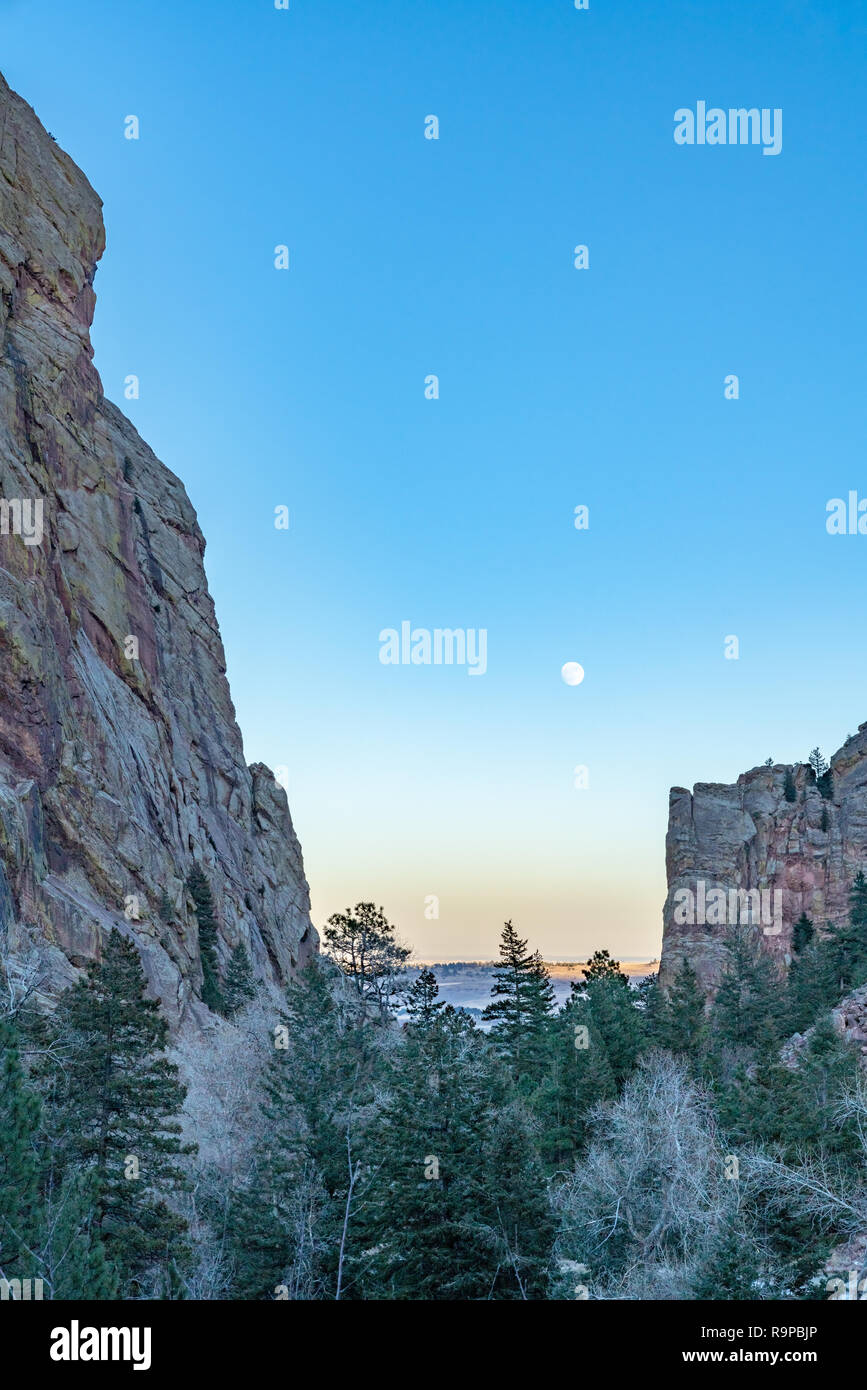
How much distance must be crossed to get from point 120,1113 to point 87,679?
1236 inches

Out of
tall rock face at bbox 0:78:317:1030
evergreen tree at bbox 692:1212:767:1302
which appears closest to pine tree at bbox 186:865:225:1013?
tall rock face at bbox 0:78:317:1030

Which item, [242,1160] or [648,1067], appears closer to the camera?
[242,1160]

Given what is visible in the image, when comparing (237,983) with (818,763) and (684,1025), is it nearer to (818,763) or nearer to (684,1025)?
(684,1025)

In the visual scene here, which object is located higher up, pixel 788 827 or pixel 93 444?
pixel 93 444

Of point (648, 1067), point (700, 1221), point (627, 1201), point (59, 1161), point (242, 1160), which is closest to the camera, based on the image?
point (59, 1161)

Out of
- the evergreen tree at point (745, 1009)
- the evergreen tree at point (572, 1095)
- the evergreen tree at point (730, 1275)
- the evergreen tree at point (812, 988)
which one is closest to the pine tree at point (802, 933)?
the evergreen tree at point (812, 988)

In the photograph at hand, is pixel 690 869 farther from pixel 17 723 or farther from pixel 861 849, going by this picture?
pixel 17 723

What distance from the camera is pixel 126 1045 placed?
20969mm

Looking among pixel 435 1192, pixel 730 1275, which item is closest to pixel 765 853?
pixel 435 1192

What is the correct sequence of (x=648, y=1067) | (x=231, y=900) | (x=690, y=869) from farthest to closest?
1. (x=690, y=869)
2. (x=231, y=900)
3. (x=648, y=1067)

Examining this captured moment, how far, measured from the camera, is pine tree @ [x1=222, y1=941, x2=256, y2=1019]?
5124 cm

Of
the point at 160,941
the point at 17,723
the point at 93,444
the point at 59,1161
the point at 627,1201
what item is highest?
the point at 93,444
